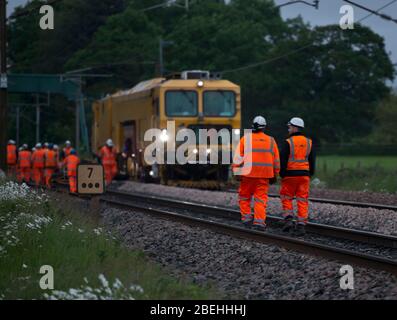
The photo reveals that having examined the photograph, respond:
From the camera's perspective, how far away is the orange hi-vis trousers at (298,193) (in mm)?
15391

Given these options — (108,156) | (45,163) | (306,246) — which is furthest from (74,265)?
(45,163)

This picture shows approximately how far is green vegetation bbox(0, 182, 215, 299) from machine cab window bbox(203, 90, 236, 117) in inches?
608

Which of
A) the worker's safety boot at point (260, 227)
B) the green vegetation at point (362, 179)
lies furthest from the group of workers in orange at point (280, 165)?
the green vegetation at point (362, 179)

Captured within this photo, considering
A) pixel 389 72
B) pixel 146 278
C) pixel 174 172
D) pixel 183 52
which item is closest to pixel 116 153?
Answer: pixel 174 172

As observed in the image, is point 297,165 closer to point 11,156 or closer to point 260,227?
point 260,227

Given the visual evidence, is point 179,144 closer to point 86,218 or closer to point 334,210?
point 334,210

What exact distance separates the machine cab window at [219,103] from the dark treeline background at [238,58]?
15.0m

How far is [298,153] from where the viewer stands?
15.4 metres

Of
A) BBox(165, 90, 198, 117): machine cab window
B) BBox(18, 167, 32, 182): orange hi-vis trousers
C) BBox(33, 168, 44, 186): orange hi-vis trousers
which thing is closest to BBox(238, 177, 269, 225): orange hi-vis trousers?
BBox(165, 90, 198, 117): machine cab window

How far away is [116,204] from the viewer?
75.8 ft

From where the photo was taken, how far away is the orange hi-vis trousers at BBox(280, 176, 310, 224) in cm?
1539

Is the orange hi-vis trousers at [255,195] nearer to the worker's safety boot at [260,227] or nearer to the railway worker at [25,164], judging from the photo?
the worker's safety boot at [260,227]

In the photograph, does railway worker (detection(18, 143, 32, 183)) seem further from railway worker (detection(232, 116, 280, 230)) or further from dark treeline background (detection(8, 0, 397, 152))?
railway worker (detection(232, 116, 280, 230))

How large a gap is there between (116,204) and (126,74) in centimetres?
5140
